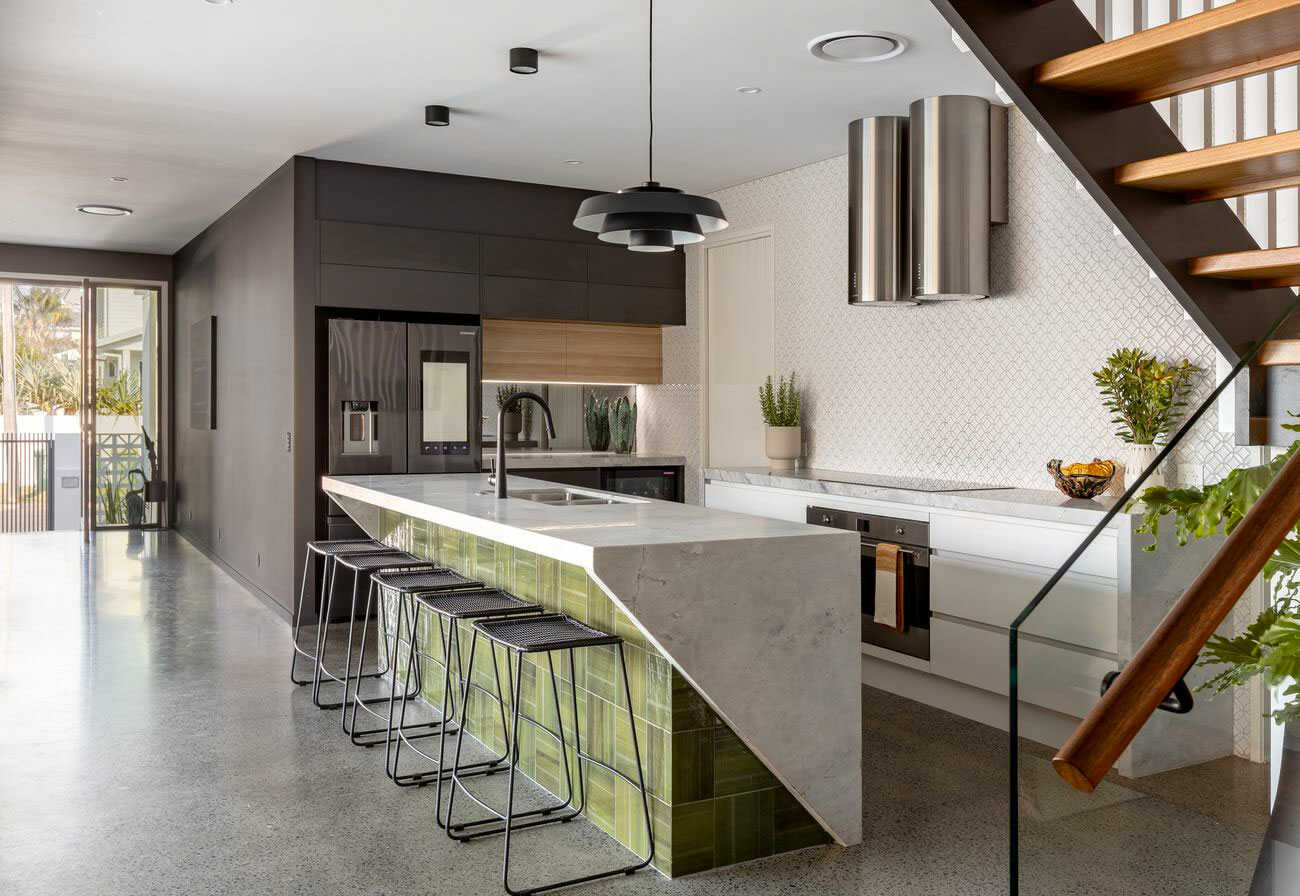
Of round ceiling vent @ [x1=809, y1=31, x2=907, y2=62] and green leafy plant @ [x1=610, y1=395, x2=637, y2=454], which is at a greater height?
round ceiling vent @ [x1=809, y1=31, x2=907, y2=62]

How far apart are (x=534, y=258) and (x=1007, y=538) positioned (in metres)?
3.67

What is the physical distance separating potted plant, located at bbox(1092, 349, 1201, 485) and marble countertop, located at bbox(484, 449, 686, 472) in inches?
127

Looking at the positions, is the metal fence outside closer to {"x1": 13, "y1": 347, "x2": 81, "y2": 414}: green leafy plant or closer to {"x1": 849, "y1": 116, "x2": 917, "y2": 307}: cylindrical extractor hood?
{"x1": 13, "y1": 347, "x2": 81, "y2": 414}: green leafy plant

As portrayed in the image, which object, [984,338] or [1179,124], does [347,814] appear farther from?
[984,338]

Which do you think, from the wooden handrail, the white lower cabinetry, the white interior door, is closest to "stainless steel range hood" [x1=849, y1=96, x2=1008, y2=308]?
the white lower cabinetry

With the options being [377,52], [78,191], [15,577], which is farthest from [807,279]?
[15,577]

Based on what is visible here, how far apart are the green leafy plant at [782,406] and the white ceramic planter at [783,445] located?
0.19 ft

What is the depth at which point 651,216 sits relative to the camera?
3199mm

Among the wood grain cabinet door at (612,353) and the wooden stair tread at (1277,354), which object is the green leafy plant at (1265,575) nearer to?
the wooden stair tread at (1277,354)

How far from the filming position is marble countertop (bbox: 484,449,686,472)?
6500 millimetres

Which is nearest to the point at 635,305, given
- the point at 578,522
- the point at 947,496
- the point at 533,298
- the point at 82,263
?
the point at 533,298

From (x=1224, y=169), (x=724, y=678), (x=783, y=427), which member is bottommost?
(x=724, y=678)

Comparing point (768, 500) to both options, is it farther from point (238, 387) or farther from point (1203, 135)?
point (238, 387)

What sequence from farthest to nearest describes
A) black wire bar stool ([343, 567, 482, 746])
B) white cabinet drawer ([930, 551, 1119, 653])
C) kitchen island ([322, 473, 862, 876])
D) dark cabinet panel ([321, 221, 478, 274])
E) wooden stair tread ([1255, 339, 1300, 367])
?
dark cabinet panel ([321, 221, 478, 274]), white cabinet drawer ([930, 551, 1119, 653]), black wire bar stool ([343, 567, 482, 746]), kitchen island ([322, 473, 862, 876]), wooden stair tread ([1255, 339, 1300, 367])
